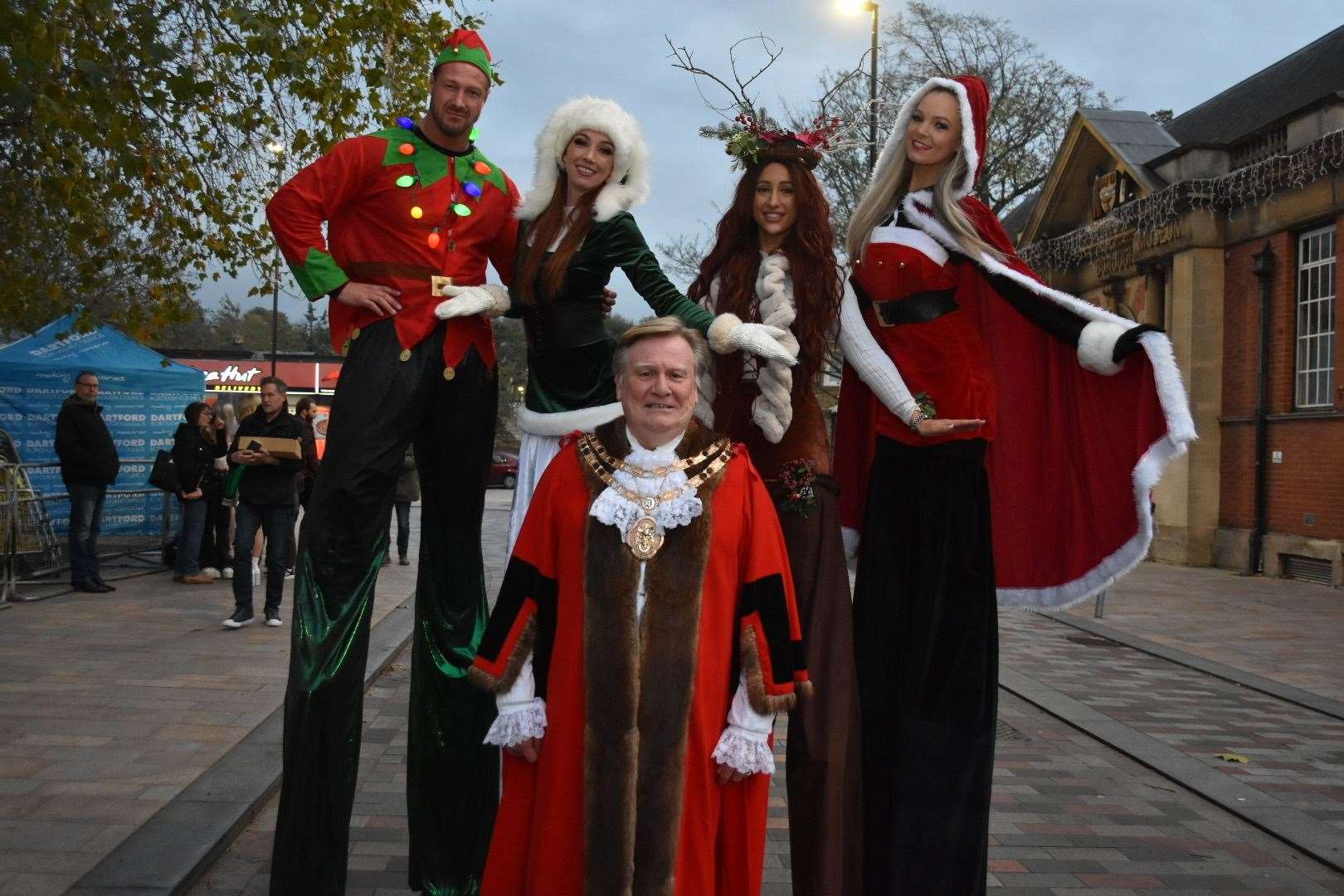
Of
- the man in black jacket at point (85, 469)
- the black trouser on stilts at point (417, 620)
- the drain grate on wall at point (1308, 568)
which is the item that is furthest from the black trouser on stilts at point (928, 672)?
the drain grate on wall at point (1308, 568)

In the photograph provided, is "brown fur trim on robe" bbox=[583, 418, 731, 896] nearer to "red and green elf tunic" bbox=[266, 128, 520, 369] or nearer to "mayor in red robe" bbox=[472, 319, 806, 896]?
"mayor in red robe" bbox=[472, 319, 806, 896]

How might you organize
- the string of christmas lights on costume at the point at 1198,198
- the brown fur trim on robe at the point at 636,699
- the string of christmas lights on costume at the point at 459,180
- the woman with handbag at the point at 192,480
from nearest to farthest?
the brown fur trim on robe at the point at 636,699 < the string of christmas lights on costume at the point at 459,180 < the woman with handbag at the point at 192,480 < the string of christmas lights on costume at the point at 1198,198

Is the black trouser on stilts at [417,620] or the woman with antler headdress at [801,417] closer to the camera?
the woman with antler headdress at [801,417]

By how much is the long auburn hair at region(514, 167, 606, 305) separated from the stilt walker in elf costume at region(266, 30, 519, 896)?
0.33 feet

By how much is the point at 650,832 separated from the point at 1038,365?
1867 mm

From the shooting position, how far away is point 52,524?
37.4 ft

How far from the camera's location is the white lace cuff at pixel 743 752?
272 cm

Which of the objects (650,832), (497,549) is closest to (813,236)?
(650,832)

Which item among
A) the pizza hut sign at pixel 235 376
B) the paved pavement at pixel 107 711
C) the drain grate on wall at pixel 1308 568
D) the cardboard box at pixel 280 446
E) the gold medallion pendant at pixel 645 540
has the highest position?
the pizza hut sign at pixel 235 376

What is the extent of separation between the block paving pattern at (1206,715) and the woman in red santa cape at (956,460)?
2.30m

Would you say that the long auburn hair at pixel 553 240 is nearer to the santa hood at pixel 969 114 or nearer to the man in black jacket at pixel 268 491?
the santa hood at pixel 969 114

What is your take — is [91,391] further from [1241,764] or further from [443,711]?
[1241,764]

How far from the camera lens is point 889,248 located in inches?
137

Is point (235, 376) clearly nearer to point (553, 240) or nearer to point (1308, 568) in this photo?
point (1308, 568)
